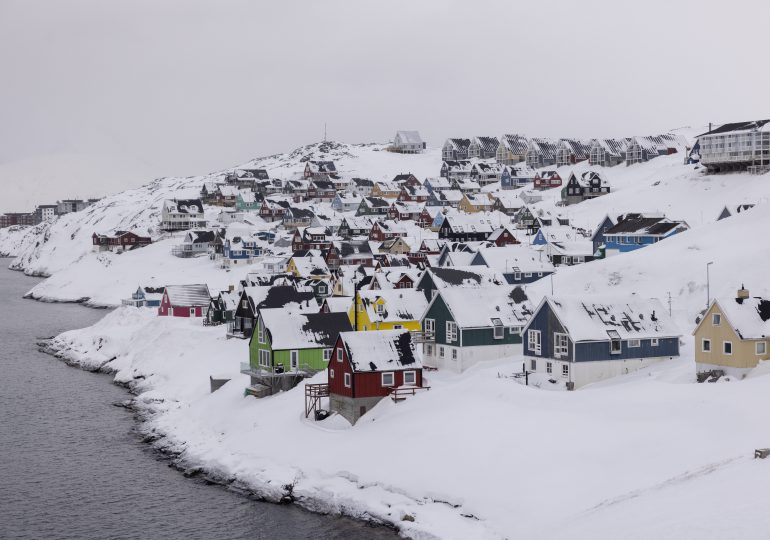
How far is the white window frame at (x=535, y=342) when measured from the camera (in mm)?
54688

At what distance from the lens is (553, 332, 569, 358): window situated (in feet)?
173

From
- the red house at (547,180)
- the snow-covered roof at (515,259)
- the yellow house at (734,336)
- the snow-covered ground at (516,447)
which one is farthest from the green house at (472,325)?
the red house at (547,180)

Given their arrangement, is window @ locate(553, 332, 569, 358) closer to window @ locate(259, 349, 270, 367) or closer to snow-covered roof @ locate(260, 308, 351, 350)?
snow-covered roof @ locate(260, 308, 351, 350)

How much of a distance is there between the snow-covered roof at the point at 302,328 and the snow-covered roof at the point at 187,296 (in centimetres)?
4032

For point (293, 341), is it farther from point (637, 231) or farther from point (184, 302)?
point (637, 231)

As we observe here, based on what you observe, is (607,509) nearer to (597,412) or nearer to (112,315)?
(597,412)

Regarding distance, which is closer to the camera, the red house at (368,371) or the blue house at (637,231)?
the red house at (368,371)

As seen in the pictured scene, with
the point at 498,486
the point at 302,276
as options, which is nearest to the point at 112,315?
the point at 302,276

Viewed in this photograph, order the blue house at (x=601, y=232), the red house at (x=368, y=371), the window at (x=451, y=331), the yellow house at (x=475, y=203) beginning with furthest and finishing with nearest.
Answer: the yellow house at (x=475, y=203) < the blue house at (x=601, y=232) < the window at (x=451, y=331) < the red house at (x=368, y=371)

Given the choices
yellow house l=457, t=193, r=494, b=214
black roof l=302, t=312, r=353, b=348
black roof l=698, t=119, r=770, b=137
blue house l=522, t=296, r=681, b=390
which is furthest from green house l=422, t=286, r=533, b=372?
yellow house l=457, t=193, r=494, b=214

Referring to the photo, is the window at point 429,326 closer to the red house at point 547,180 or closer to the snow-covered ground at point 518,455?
the snow-covered ground at point 518,455

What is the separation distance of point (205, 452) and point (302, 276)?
2493 inches

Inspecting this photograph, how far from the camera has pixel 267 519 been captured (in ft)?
137

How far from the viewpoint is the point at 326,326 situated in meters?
62.9
